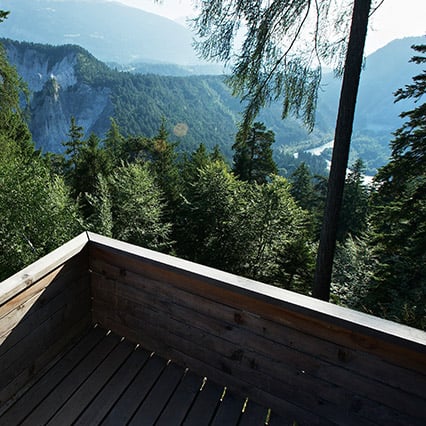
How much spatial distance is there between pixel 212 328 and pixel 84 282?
82 cm

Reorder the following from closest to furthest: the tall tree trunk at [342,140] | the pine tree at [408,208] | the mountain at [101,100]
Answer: the tall tree trunk at [342,140], the pine tree at [408,208], the mountain at [101,100]

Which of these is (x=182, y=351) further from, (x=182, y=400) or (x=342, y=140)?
(x=342, y=140)

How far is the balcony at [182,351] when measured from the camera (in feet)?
3.96

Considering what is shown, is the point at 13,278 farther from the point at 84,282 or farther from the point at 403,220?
the point at 403,220

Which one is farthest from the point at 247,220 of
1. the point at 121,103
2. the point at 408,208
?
the point at 121,103

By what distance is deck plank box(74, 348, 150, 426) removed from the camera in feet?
4.85

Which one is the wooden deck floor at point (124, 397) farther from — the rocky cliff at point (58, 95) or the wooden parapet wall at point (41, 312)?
the rocky cliff at point (58, 95)

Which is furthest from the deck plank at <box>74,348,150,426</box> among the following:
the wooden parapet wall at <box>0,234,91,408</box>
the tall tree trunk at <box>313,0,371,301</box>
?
the tall tree trunk at <box>313,0,371,301</box>

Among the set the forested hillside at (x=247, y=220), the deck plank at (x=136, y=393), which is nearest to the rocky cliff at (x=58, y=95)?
the forested hillside at (x=247, y=220)

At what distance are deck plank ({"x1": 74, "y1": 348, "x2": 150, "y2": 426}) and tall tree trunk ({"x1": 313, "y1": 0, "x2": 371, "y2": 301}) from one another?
3331 millimetres

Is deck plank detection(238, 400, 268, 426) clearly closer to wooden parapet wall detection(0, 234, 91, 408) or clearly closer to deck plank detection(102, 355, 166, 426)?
deck plank detection(102, 355, 166, 426)

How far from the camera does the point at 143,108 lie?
258 feet

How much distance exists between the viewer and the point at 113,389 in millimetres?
1623

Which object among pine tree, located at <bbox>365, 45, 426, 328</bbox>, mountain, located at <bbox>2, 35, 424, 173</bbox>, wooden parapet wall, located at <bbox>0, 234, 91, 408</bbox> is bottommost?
mountain, located at <bbox>2, 35, 424, 173</bbox>
